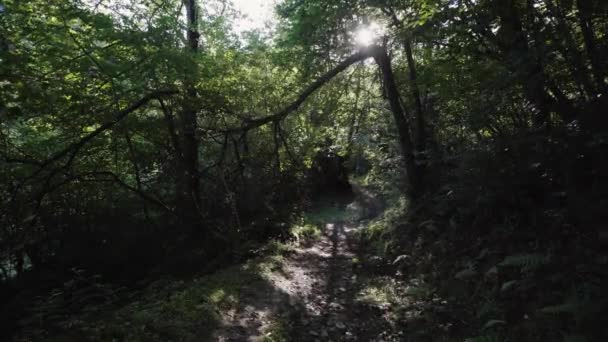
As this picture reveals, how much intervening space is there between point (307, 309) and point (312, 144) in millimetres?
8582

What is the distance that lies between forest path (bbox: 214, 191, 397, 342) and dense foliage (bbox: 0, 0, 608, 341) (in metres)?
1.18

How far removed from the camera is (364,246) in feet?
41.7

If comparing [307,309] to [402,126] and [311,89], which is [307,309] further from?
[402,126]

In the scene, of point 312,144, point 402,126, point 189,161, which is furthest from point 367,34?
point 189,161

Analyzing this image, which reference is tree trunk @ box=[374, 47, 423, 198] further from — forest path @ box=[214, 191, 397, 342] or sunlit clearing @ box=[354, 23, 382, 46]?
forest path @ box=[214, 191, 397, 342]

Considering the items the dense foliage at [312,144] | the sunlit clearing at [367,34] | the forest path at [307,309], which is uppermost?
the sunlit clearing at [367,34]

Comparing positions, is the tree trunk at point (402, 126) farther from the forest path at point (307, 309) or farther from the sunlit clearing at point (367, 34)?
the forest path at point (307, 309)

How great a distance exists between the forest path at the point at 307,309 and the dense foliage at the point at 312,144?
118cm

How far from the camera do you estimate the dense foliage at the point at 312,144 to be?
5.42 metres

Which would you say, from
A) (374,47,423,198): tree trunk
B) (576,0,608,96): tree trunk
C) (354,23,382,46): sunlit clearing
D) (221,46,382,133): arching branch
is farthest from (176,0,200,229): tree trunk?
(576,0,608,96): tree trunk

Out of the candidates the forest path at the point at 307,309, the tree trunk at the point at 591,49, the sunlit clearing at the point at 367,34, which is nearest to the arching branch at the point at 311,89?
A: the sunlit clearing at the point at 367,34

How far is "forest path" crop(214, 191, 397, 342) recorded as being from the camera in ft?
20.1

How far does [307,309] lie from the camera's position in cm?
732

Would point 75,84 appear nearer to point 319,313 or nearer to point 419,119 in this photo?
point 319,313
